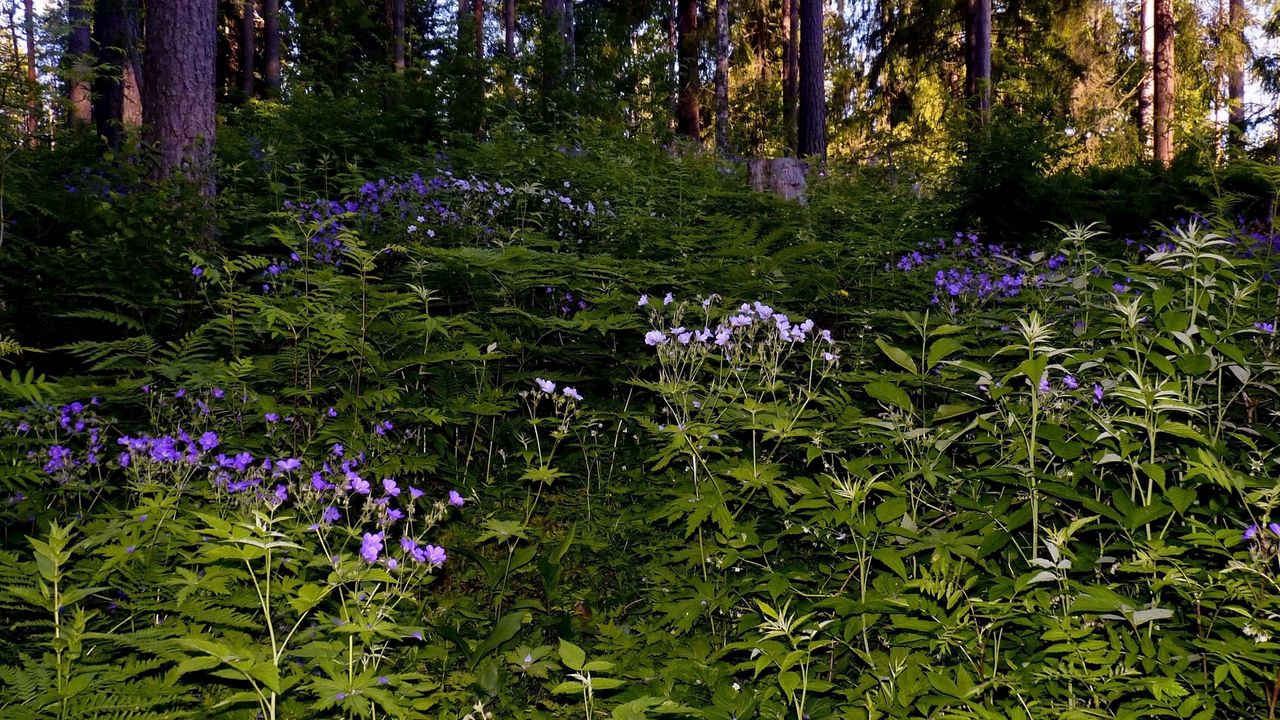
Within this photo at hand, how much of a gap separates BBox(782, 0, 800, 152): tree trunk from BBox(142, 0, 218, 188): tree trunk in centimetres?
1447

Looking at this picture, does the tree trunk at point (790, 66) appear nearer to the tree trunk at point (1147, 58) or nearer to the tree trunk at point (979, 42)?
the tree trunk at point (979, 42)

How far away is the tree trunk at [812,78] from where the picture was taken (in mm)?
11125

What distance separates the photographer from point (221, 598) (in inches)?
85.1

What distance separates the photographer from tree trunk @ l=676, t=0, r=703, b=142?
1728cm

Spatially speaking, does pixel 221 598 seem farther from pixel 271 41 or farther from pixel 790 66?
pixel 790 66

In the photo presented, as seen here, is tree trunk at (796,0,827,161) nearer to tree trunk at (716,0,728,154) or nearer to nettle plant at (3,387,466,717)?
tree trunk at (716,0,728,154)

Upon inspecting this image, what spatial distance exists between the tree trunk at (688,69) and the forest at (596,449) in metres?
10.7

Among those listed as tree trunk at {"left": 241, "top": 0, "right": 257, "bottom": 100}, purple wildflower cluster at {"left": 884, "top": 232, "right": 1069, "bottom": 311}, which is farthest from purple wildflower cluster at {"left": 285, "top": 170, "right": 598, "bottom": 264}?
tree trunk at {"left": 241, "top": 0, "right": 257, "bottom": 100}

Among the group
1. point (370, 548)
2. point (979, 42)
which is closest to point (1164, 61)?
point (979, 42)

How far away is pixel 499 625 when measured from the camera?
247cm

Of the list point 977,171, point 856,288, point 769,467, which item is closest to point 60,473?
point 769,467

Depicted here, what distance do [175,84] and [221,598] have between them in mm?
4863

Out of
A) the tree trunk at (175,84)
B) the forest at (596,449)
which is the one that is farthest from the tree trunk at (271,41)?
the tree trunk at (175,84)

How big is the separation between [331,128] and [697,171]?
399cm
